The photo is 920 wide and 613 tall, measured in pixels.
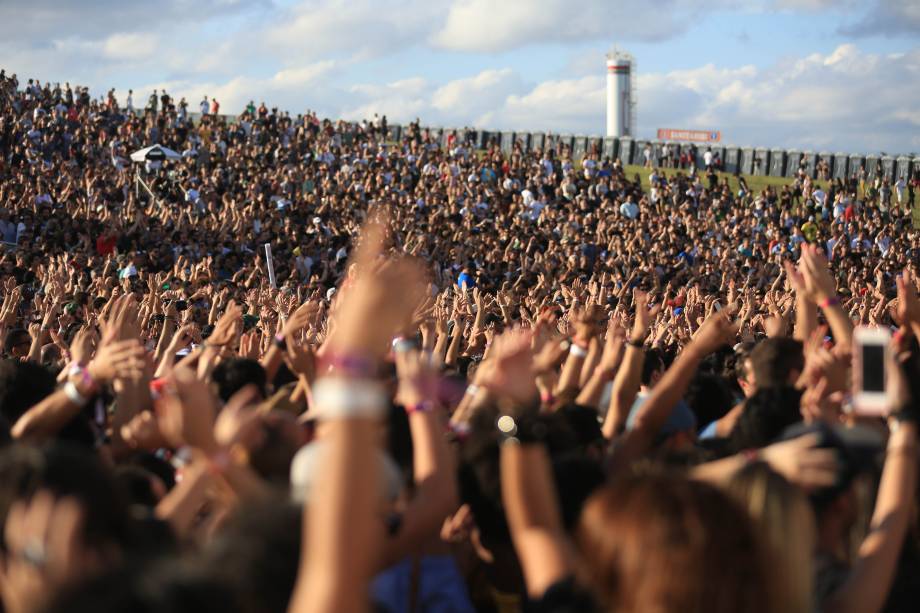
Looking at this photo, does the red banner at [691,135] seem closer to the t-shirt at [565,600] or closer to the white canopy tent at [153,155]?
the white canopy tent at [153,155]

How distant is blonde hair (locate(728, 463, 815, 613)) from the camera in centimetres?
234

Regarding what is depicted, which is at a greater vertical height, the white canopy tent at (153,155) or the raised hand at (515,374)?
the raised hand at (515,374)

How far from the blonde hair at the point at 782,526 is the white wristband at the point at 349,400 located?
0.96 metres

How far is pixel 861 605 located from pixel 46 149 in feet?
98.4

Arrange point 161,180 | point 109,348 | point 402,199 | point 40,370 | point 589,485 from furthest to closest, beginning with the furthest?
point 402,199 < point 161,180 < point 40,370 < point 109,348 < point 589,485

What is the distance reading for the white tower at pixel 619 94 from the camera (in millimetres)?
70875

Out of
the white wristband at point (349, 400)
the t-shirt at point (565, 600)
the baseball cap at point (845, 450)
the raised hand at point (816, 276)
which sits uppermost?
the white wristband at point (349, 400)

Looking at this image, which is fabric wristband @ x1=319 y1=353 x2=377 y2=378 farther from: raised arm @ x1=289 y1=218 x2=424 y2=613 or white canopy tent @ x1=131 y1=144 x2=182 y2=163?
white canopy tent @ x1=131 y1=144 x2=182 y2=163

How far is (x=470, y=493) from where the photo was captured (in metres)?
3.40

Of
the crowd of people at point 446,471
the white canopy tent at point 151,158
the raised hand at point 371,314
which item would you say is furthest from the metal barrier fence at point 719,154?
the raised hand at point 371,314

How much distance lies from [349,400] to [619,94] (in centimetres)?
7132

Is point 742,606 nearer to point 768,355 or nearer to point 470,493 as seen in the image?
point 470,493

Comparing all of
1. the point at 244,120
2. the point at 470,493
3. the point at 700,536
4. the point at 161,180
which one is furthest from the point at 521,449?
the point at 244,120

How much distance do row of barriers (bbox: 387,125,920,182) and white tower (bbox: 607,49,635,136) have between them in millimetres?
24178
